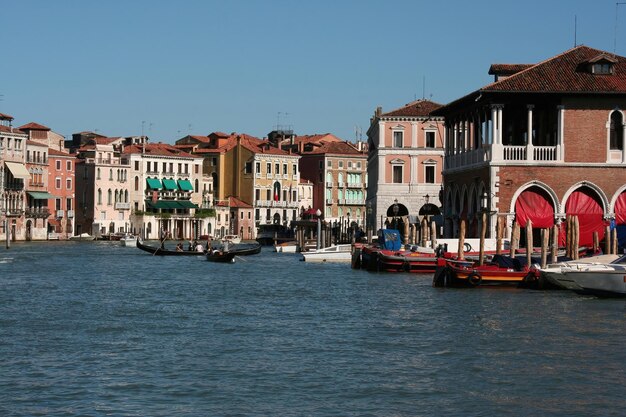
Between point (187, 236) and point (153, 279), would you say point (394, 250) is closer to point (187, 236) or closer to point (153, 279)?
point (153, 279)

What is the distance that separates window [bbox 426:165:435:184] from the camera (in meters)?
63.9

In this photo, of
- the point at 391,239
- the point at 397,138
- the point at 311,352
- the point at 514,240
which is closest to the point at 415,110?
the point at 397,138

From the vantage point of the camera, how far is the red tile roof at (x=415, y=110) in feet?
212

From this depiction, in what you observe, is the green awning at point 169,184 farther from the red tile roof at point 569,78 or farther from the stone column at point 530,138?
the stone column at point 530,138

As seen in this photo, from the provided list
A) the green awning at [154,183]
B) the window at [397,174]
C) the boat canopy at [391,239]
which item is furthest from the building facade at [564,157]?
the green awning at [154,183]

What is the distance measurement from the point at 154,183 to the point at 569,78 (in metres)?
62.0

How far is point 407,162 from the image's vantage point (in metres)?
64.0

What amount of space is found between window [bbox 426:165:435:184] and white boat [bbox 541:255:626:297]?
35189mm

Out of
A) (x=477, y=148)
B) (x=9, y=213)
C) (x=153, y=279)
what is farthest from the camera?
(x=9, y=213)

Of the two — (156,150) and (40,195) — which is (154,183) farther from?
(40,195)

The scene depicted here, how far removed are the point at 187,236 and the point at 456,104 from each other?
57.3 metres

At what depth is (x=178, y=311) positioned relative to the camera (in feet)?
87.2

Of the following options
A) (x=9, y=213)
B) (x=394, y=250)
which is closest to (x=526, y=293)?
(x=394, y=250)

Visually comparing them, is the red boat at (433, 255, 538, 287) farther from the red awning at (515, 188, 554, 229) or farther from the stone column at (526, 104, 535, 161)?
the stone column at (526, 104, 535, 161)
